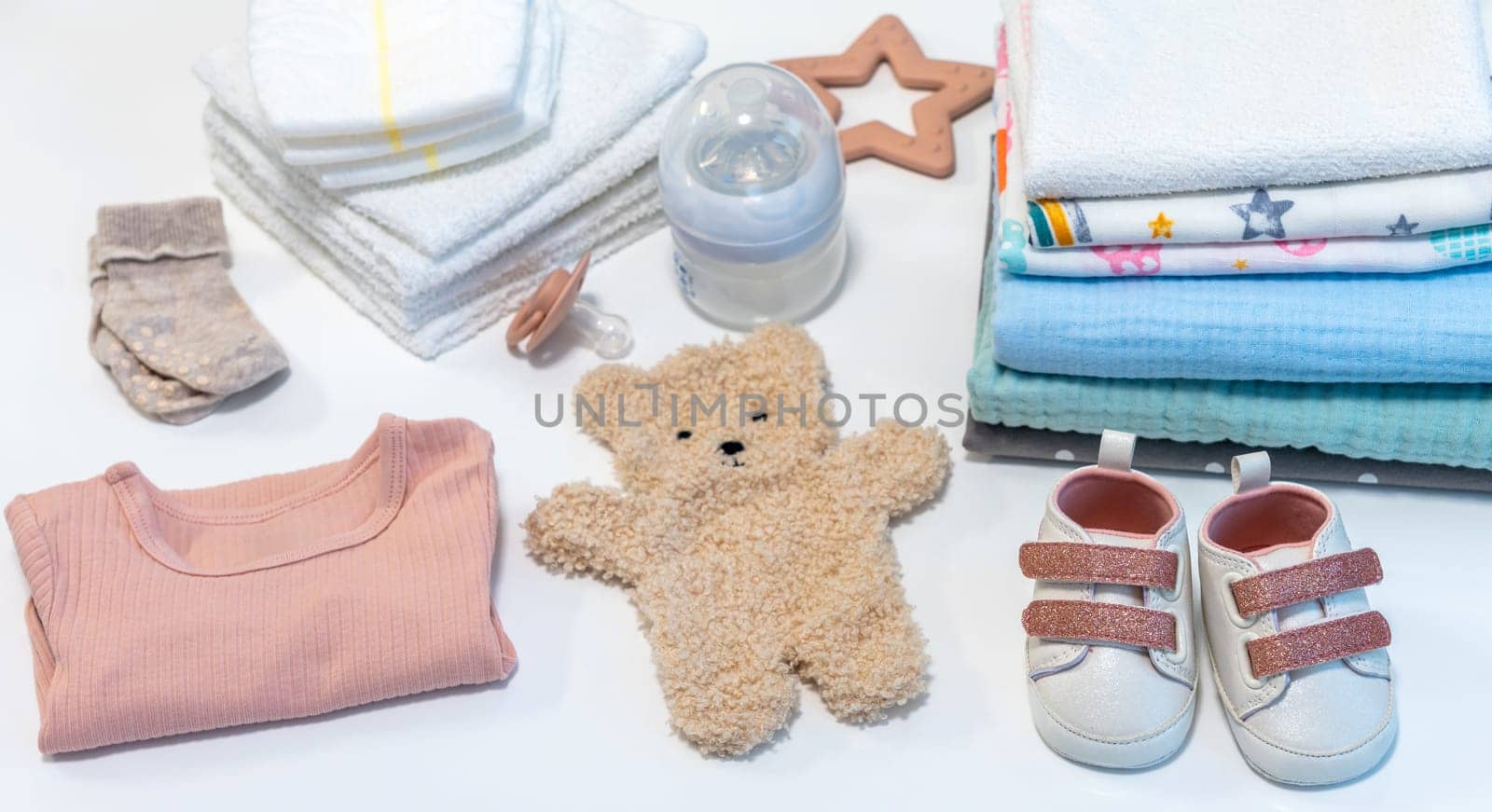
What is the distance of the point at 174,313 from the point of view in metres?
1.24

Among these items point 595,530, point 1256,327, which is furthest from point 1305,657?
point 595,530

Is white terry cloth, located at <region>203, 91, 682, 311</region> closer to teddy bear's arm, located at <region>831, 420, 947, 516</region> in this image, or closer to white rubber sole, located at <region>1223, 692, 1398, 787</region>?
teddy bear's arm, located at <region>831, 420, 947, 516</region>

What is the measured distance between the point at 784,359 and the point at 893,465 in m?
0.15

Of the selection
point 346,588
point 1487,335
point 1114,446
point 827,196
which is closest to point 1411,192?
point 1487,335

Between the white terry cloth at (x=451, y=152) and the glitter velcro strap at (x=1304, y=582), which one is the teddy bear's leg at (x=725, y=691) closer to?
the glitter velcro strap at (x=1304, y=582)

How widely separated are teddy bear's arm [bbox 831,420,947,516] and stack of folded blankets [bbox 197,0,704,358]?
13.6 inches

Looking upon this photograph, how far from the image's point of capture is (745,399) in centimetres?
116

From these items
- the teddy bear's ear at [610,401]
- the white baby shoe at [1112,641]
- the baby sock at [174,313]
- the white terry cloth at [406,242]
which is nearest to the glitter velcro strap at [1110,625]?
the white baby shoe at [1112,641]

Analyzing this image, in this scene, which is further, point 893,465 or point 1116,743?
point 893,465

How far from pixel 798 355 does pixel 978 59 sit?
47 centimetres

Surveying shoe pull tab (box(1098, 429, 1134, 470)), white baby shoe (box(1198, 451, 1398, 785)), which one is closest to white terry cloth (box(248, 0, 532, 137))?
shoe pull tab (box(1098, 429, 1134, 470))

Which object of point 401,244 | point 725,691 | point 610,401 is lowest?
point 725,691

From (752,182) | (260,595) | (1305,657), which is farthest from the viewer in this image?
(752,182)

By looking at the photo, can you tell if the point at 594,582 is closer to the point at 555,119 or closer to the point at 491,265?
the point at 491,265
